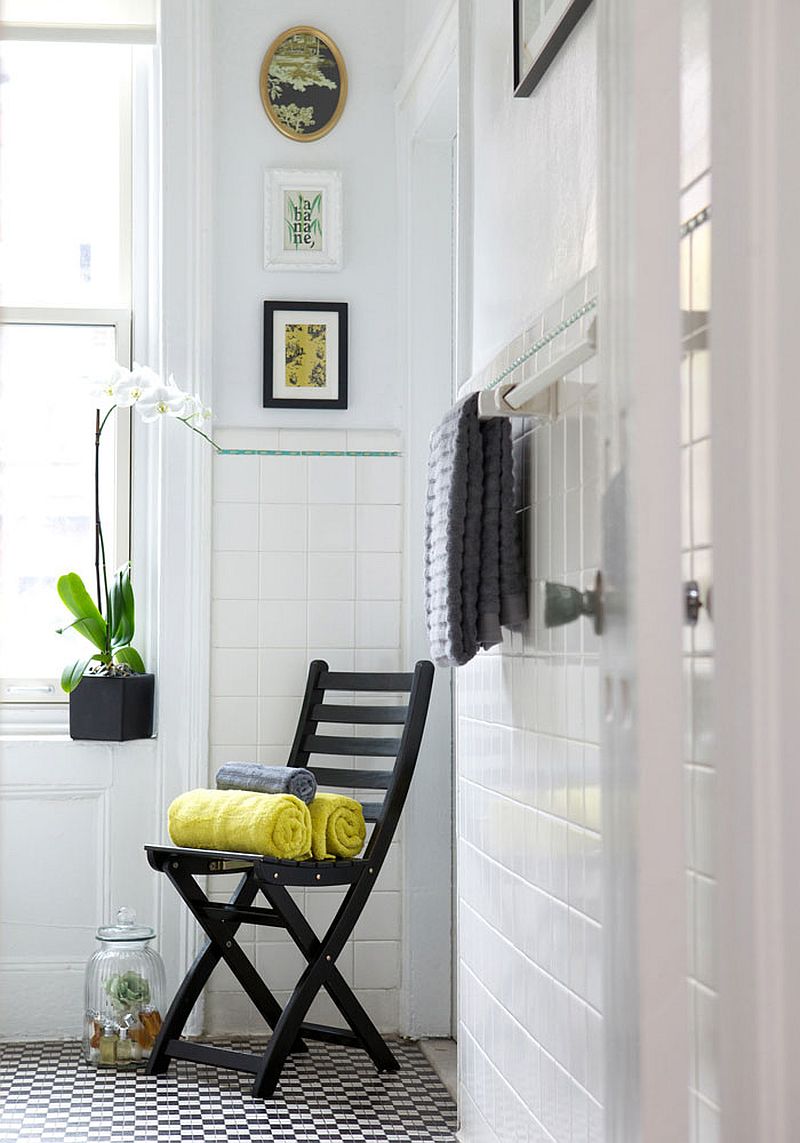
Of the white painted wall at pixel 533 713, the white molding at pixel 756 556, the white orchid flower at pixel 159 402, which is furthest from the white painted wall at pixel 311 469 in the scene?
the white molding at pixel 756 556

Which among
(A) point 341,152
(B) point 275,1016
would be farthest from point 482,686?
(A) point 341,152

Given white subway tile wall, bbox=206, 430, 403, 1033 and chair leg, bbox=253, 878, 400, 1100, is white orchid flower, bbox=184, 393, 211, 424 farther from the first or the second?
chair leg, bbox=253, 878, 400, 1100

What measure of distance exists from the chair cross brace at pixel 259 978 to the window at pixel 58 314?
2.32 feet

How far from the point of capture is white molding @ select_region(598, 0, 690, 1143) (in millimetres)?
877

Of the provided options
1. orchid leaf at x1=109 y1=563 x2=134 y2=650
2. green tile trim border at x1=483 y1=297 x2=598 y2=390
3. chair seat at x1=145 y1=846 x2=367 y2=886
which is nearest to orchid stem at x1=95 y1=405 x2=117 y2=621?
orchid leaf at x1=109 y1=563 x2=134 y2=650

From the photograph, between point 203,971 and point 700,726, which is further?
point 203,971

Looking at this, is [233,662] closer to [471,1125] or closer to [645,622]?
[471,1125]

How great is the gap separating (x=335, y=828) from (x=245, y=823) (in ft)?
0.69

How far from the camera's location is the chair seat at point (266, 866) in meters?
2.62

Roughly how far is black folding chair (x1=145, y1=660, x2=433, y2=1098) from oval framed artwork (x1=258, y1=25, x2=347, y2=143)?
4.44 ft

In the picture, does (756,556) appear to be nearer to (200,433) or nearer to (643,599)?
(643,599)

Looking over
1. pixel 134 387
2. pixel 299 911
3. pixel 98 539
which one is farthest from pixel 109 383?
pixel 299 911

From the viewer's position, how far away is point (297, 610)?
10.4 feet

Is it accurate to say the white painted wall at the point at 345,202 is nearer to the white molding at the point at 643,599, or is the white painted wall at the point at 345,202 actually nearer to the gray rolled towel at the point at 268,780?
the gray rolled towel at the point at 268,780
